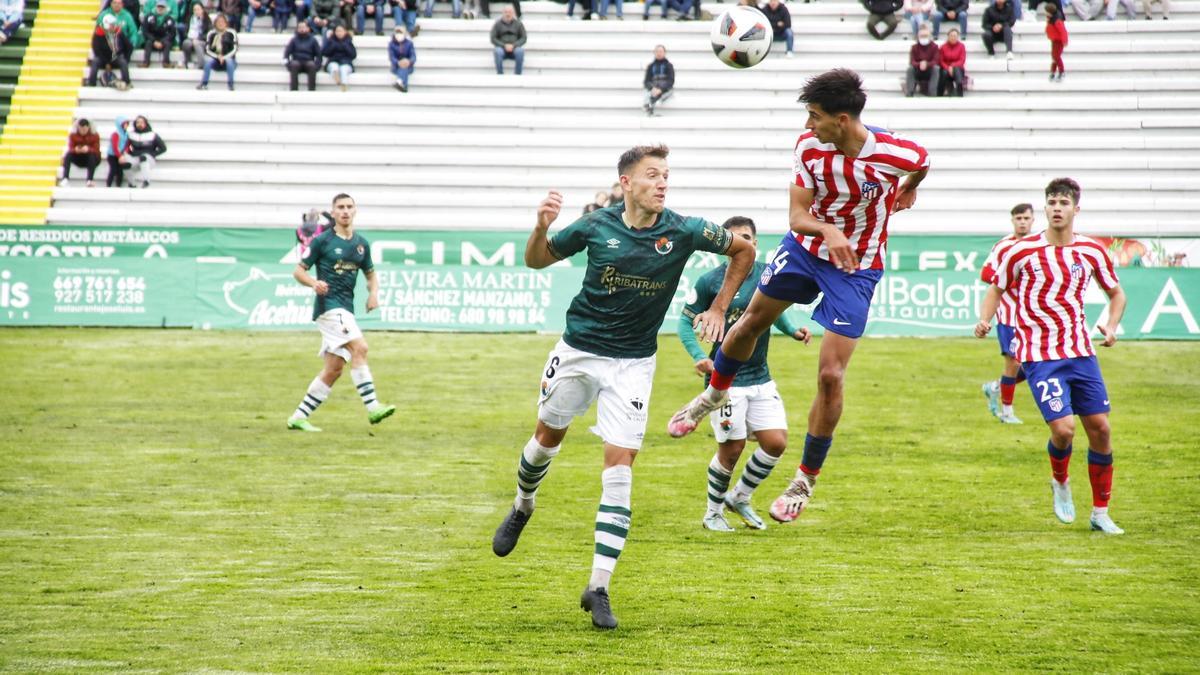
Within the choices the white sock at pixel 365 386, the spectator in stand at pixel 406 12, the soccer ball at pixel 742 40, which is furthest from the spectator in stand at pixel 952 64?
the soccer ball at pixel 742 40

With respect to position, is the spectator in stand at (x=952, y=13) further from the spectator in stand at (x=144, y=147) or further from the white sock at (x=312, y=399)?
the white sock at (x=312, y=399)

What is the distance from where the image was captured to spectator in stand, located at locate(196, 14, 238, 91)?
33.5 metres

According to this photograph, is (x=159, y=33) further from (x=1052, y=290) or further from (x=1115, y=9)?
(x=1052, y=290)

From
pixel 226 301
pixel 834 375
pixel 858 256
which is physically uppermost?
pixel 858 256

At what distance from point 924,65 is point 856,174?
83.7 ft

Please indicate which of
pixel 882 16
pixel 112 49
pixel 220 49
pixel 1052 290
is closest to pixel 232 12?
pixel 220 49

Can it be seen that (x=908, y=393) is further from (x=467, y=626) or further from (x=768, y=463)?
(x=467, y=626)

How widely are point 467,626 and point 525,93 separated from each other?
27.4 m

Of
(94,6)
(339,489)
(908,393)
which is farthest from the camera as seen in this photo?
(94,6)

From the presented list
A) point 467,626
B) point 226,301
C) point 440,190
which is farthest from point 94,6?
point 467,626

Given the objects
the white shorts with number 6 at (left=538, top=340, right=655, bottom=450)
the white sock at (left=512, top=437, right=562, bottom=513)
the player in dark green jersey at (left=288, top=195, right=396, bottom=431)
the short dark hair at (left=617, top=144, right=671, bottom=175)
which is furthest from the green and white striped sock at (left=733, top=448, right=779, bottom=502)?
the player in dark green jersey at (left=288, top=195, right=396, bottom=431)

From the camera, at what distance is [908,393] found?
19672mm

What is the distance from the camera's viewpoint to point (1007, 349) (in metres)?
16.9

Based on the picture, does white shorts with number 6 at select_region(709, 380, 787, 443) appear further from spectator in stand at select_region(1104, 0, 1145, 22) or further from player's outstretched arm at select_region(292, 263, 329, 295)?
spectator in stand at select_region(1104, 0, 1145, 22)
